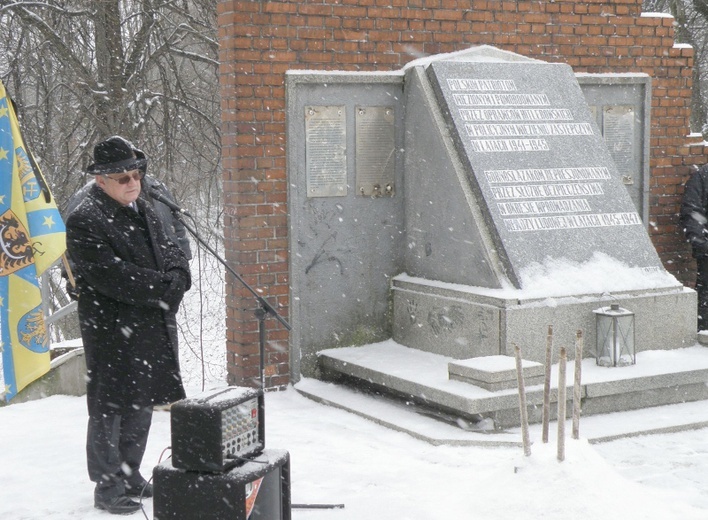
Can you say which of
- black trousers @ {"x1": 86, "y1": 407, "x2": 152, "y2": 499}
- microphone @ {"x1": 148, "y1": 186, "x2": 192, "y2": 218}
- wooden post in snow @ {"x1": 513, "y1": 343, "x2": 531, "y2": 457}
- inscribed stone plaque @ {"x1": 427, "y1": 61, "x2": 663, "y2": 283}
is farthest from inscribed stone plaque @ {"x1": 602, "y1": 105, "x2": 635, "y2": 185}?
black trousers @ {"x1": 86, "y1": 407, "x2": 152, "y2": 499}

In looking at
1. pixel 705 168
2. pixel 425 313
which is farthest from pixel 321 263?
pixel 705 168

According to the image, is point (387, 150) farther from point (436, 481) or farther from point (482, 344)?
point (436, 481)

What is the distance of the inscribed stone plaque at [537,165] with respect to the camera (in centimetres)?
713

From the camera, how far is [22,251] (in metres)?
6.09

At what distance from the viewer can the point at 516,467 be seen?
4.94 metres

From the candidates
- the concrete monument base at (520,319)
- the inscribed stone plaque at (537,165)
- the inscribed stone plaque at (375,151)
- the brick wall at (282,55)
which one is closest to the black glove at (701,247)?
the inscribed stone plaque at (537,165)

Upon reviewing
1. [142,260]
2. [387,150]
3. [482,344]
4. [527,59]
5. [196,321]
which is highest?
[527,59]

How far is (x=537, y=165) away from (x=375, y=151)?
127cm

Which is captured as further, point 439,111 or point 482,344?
point 439,111

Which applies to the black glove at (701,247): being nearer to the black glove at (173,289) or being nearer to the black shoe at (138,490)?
the black glove at (173,289)

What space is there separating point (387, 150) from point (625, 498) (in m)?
3.96

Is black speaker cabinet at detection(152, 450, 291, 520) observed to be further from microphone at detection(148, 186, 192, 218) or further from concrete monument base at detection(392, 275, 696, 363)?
concrete monument base at detection(392, 275, 696, 363)

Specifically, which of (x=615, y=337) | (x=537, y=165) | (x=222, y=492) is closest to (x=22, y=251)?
(x=222, y=492)

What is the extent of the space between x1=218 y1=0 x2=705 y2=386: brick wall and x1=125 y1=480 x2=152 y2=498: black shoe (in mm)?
2329
